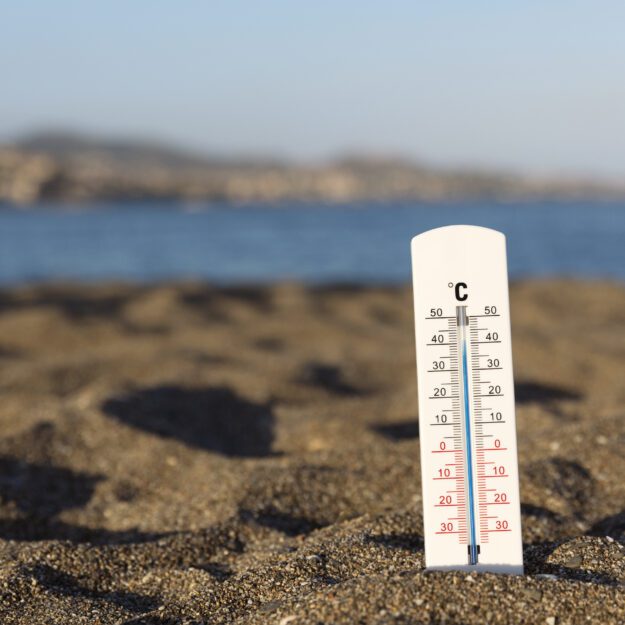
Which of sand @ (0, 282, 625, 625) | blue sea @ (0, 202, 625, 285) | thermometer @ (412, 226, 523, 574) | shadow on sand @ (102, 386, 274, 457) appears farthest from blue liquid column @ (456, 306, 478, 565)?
blue sea @ (0, 202, 625, 285)

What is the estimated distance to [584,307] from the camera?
13.8 metres

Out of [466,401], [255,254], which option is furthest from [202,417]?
[255,254]

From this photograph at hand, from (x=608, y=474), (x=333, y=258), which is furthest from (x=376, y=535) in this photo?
(x=333, y=258)

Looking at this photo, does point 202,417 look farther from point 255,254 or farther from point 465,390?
point 255,254

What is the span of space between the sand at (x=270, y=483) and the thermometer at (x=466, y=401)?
0.58ft

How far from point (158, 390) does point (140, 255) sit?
30.5m

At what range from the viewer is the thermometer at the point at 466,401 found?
3.00 metres

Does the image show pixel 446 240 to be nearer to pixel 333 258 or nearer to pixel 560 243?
pixel 333 258

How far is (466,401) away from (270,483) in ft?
6.92

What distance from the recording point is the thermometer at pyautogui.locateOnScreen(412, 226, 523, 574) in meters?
3.00

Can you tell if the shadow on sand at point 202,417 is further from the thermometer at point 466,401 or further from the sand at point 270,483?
the thermometer at point 466,401

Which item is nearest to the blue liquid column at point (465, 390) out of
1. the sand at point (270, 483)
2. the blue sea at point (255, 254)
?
the sand at point (270, 483)

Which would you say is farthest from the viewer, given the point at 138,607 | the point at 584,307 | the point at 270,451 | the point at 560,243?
the point at 560,243

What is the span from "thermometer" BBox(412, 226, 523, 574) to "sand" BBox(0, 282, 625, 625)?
176 mm
